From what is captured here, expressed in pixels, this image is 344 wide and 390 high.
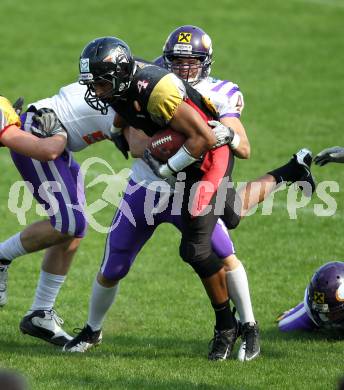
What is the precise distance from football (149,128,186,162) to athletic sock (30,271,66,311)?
150cm

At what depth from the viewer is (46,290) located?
668 cm

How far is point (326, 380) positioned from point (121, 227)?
1615 millimetres

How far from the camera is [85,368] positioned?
225 inches

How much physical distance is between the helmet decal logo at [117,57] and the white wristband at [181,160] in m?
0.62

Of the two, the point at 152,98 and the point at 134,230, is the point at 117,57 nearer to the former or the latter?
the point at 152,98

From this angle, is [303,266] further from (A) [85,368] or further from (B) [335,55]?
(B) [335,55]

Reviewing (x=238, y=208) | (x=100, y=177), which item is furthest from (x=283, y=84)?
(x=238, y=208)

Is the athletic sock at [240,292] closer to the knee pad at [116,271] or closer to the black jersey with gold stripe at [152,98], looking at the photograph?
the knee pad at [116,271]

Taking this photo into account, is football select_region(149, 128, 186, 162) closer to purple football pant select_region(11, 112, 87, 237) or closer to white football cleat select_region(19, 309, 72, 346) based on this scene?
purple football pant select_region(11, 112, 87, 237)

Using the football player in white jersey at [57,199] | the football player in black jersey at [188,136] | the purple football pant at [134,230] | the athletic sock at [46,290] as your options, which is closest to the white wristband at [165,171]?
the football player in black jersey at [188,136]

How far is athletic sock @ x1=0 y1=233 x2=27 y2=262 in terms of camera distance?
666 centimetres

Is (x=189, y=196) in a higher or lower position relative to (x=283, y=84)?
higher

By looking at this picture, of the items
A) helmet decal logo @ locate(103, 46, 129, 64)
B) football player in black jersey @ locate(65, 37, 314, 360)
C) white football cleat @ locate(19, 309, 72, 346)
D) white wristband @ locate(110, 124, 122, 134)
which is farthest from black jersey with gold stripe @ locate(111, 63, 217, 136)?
white football cleat @ locate(19, 309, 72, 346)

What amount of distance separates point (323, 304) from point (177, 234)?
123 inches
